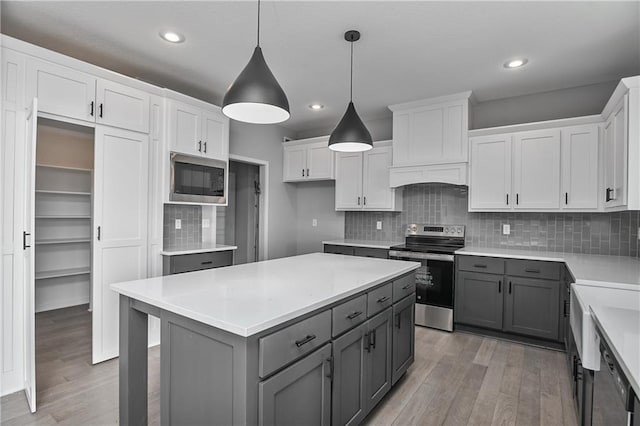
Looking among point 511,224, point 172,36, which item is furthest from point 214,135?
point 511,224

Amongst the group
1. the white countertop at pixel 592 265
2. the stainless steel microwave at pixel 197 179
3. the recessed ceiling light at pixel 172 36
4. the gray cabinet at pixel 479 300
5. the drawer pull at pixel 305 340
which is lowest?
the gray cabinet at pixel 479 300

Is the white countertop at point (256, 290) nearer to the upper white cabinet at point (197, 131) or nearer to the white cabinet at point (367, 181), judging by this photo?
the upper white cabinet at point (197, 131)

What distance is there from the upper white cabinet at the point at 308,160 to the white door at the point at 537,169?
234 centimetres

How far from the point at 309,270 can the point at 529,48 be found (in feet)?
8.46

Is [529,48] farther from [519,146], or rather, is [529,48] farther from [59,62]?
[59,62]

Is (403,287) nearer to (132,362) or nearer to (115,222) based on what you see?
(132,362)

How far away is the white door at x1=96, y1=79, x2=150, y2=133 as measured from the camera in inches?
113

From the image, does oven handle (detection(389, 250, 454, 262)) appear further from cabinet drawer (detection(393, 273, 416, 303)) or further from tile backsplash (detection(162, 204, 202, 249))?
tile backsplash (detection(162, 204, 202, 249))

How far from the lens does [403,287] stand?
243 centimetres

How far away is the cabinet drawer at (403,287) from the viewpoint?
231 centimetres

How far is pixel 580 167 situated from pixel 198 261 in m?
3.90

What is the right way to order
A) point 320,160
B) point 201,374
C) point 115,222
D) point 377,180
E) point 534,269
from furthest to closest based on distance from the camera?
1. point 320,160
2. point 377,180
3. point 534,269
4. point 115,222
5. point 201,374

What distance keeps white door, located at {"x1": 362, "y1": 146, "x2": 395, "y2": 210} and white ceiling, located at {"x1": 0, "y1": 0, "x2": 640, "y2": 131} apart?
0.94 meters

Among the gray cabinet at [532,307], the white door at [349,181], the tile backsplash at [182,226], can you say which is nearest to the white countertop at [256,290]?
the gray cabinet at [532,307]
